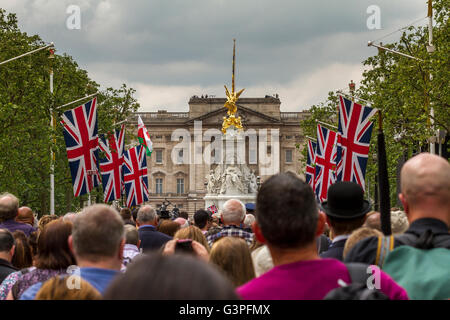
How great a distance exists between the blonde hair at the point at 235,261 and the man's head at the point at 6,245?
2507 mm

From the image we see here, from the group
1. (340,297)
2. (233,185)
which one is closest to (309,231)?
(340,297)

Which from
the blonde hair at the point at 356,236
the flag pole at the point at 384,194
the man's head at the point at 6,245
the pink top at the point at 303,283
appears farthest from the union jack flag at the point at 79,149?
the pink top at the point at 303,283

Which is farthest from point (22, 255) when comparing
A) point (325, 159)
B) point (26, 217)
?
point (325, 159)

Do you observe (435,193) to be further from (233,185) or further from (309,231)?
(233,185)

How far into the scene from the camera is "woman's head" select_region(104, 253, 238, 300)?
240cm

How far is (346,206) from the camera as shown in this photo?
6.09 metres

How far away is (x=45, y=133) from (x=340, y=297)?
3359 centimetres

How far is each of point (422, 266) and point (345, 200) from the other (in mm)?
1910

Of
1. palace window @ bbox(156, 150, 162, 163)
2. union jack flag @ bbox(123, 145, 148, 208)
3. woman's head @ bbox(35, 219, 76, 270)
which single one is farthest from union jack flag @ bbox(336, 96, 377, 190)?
palace window @ bbox(156, 150, 162, 163)

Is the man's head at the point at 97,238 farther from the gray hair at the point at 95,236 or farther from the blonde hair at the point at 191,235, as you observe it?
the blonde hair at the point at 191,235

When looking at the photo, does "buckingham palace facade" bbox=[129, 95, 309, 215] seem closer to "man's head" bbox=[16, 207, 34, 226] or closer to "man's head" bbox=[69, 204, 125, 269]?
"man's head" bbox=[16, 207, 34, 226]

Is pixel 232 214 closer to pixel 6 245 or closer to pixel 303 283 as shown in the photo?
pixel 6 245

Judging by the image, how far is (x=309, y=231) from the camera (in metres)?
4.04
